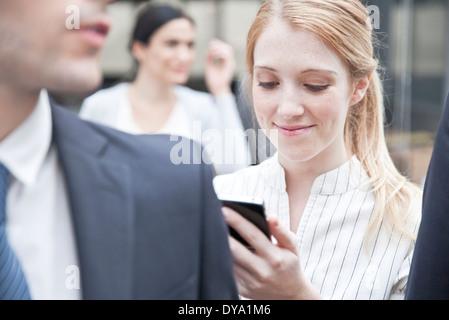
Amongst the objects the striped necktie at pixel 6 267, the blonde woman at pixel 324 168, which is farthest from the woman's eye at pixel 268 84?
the striped necktie at pixel 6 267

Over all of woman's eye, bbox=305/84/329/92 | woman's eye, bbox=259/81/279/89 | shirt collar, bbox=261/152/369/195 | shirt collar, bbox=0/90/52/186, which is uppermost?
woman's eye, bbox=259/81/279/89

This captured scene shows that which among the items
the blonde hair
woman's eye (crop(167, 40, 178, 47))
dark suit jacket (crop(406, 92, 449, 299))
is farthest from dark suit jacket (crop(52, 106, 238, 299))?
woman's eye (crop(167, 40, 178, 47))

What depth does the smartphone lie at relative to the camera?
104 centimetres

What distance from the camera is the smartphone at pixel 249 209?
3.41 feet

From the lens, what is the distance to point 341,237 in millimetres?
1355

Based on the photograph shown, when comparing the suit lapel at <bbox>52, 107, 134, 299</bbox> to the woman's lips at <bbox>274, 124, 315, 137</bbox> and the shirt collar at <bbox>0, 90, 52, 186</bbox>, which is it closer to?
the shirt collar at <bbox>0, 90, 52, 186</bbox>

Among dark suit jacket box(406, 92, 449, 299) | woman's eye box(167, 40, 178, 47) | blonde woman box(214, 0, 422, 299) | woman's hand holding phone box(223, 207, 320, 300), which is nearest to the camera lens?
dark suit jacket box(406, 92, 449, 299)

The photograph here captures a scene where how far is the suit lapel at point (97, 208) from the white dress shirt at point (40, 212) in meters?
0.02

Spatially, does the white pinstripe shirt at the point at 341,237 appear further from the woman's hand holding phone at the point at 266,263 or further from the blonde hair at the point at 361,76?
the woman's hand holding phone at the point at 266,263

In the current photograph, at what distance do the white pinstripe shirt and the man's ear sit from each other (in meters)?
0.14

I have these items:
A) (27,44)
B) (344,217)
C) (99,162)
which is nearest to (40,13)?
(27,44)

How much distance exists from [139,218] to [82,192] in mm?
92
